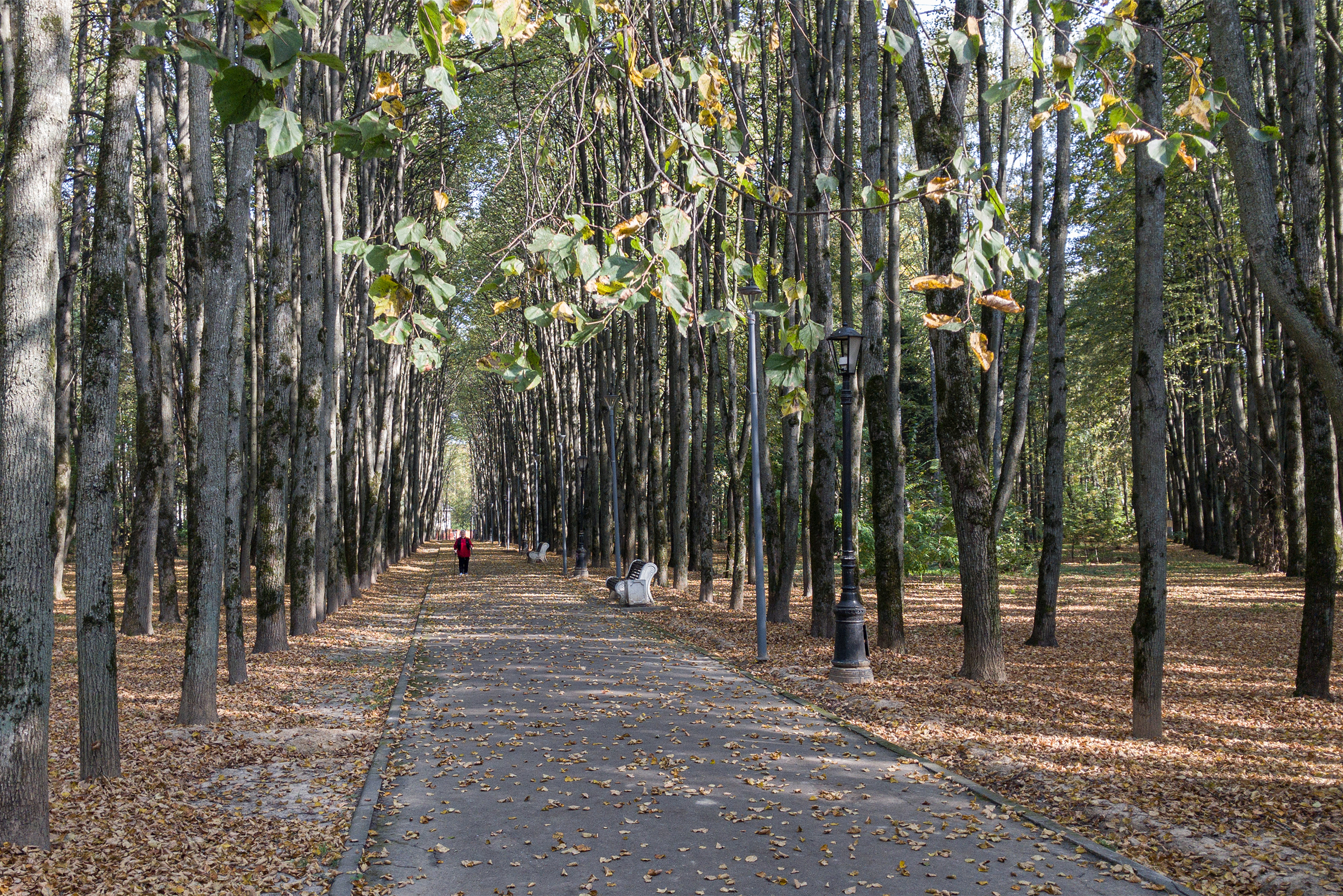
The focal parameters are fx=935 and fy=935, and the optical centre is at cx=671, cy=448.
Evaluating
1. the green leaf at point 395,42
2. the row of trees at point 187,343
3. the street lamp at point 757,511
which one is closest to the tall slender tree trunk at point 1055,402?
the street lamp at point 757,511

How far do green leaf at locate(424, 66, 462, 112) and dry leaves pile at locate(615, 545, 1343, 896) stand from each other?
554 cm

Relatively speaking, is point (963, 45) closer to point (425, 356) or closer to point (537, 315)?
point (537, 315)

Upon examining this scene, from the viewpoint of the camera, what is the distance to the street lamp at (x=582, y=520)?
106 feet

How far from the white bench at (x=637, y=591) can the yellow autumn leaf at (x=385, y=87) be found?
1915 centimetres

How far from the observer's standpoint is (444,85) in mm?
2420

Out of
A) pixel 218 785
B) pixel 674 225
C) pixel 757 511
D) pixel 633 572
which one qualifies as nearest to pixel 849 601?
pixel 757 511

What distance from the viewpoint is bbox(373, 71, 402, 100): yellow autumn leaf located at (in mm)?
2695

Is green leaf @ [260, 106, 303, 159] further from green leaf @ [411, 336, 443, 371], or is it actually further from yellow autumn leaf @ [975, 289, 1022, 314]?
yellow autumn leaf @ [975, 289, 1022, 314]

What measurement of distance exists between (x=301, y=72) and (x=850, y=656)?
12953 mm

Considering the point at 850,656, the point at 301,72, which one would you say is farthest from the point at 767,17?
the point at 850,656

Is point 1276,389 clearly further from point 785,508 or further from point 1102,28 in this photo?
point 1102,28

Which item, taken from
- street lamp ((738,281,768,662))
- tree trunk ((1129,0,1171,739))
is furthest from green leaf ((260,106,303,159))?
street lamp ((738,281,768,662))

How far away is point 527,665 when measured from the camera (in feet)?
44.7

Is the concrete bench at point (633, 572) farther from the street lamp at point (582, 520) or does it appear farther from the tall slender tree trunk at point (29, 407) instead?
the tall slender tree trunk at point (29, 407)
